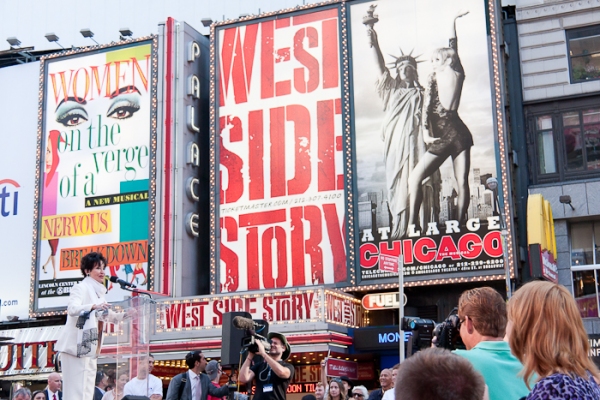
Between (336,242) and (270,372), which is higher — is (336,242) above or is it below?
above

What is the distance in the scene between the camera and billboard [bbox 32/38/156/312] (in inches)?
1167

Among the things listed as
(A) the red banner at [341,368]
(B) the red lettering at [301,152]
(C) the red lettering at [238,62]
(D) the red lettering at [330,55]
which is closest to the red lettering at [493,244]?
(A) the red banner at [341,368]

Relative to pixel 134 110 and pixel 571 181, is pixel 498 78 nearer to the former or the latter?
pixel 571 181

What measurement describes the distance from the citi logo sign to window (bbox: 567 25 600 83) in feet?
67.0

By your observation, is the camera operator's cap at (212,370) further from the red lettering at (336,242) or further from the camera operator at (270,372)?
the red lettering at (336,242)

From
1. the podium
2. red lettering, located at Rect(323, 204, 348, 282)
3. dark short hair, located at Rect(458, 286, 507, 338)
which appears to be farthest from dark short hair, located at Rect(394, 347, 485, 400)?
red lettering, located at Rect(323, 204, 348, 282)

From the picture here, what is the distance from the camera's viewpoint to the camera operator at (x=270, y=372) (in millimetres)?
8531

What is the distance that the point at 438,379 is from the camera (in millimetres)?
3072

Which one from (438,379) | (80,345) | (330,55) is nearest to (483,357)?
(438,379)

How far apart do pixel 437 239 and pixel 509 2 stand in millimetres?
8569

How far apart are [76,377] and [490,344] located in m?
5.31

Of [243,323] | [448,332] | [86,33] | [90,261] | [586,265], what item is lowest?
[448,332]

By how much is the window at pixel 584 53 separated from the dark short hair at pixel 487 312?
2339 centimetres

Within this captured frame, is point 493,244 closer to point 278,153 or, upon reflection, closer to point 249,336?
point 278,153
